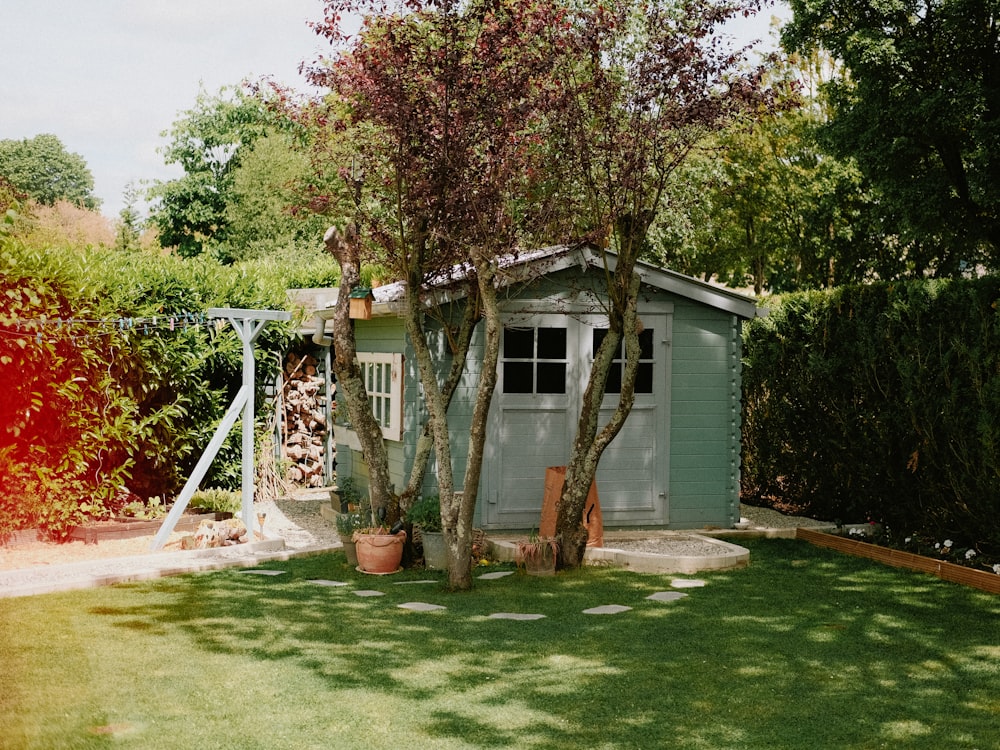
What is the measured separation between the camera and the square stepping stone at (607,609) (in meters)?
7.01

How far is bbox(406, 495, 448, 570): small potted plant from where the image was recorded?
28.0ft

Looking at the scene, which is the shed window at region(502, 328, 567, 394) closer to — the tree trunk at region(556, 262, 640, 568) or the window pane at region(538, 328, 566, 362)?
the window pane at region(538, 328, 566, 362)

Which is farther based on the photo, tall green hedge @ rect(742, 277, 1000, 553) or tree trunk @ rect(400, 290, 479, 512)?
tree trunk @ rect(400, 290, 479, 512)

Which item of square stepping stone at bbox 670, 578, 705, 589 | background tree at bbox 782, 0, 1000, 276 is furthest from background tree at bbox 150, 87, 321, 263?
square stepping stone at bbox 670, 578, 705, 589

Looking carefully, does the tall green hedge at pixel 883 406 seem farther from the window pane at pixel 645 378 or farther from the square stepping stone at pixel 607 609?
the square stepping stone at pixel 607 609

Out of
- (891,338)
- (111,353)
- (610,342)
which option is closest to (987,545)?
(891,338)

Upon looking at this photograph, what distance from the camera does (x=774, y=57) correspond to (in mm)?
8836

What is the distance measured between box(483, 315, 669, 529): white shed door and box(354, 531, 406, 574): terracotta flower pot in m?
1.52

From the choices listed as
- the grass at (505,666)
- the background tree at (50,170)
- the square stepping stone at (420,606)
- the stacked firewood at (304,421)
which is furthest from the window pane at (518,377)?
the background tree at (50,170)

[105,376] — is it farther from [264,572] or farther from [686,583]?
[686,583]

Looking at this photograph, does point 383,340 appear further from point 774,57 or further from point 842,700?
point 842,700

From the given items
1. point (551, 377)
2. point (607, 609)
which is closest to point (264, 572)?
point (607, 609)

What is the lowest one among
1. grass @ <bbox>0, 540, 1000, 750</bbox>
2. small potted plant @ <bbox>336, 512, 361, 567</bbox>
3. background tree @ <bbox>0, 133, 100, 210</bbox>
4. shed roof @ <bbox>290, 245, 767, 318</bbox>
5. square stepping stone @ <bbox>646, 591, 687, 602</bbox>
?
grass @ <bbox>0, 540, 1000, 750</bbox>

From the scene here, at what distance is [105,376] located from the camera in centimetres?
931
